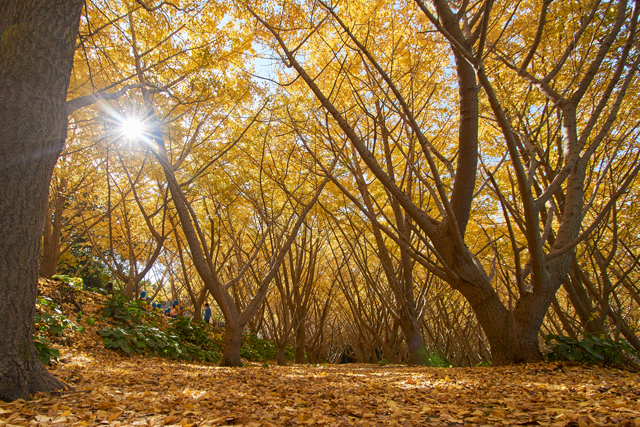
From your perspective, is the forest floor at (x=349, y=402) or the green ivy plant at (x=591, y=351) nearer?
the forest floor at (x=349, y=402)

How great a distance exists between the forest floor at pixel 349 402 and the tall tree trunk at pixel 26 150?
0.25m

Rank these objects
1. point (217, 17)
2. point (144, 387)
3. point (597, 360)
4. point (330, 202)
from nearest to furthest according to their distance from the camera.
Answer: point (144, 387), point (597, 360), point (217, 17), point (330, 202)

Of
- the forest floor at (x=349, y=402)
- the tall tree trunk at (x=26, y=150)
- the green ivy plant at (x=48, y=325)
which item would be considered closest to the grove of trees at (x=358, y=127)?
the tall tree trunk at (x=26, y=150)

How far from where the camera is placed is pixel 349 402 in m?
1.98

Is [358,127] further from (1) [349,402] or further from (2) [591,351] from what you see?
(1) [349,402]

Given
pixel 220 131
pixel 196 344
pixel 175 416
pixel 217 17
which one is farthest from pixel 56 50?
pixel 196 344

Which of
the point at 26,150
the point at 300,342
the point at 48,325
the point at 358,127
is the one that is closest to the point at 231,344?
the point at 48,325

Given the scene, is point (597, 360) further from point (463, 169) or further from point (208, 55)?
point (208, 55)

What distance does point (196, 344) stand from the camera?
23.7 feet

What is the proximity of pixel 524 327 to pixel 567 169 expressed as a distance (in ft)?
5.52

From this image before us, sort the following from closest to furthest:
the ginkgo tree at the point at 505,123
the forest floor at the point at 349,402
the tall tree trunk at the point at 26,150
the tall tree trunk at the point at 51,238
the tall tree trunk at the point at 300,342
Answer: the forest floor at the point at 349,402, the tall tree trunk at the point at 26,150, the ginkgo tree at the point at 505,123, the tall tree trunk at the point at 51,238, the tall tree trunk at the point at 300,342

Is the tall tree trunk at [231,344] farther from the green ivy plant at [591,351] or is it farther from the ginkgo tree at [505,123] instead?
the green ivy plant at [591,351]

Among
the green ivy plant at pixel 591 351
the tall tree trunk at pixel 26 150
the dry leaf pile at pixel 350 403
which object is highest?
the tall tree trunk at pixel 26 150

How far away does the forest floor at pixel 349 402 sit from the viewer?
59.6 inches
